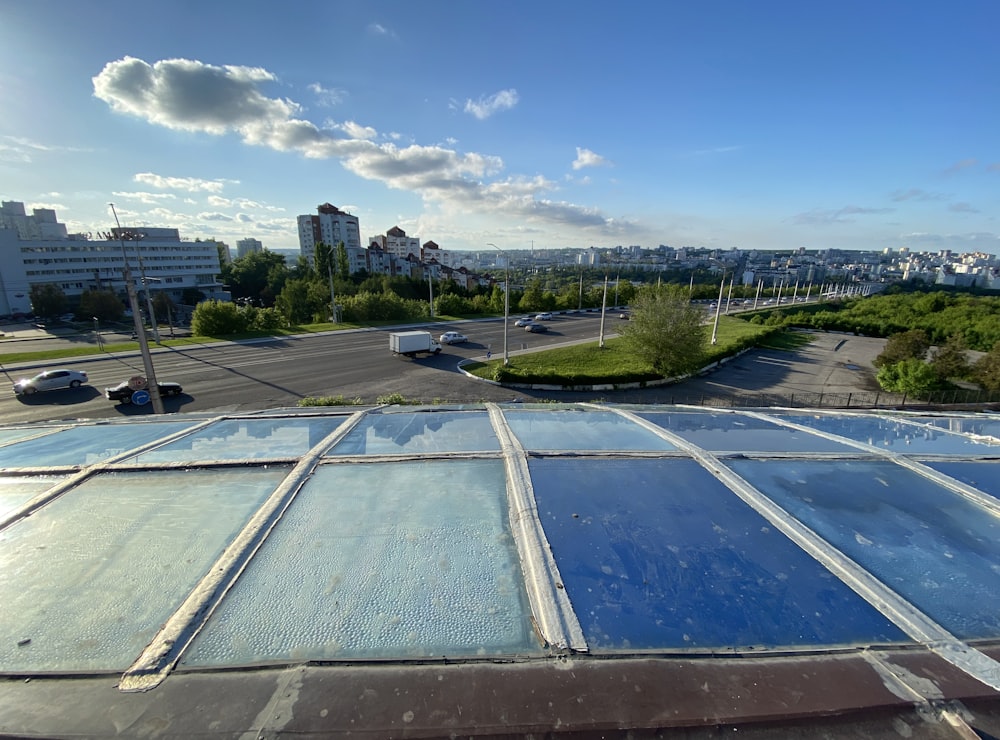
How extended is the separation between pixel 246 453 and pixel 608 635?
173 inches

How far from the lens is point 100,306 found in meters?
56.6

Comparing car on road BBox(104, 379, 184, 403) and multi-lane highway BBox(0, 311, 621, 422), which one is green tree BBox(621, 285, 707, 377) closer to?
multi-lane highway BBox(0, 311, 621, 422)

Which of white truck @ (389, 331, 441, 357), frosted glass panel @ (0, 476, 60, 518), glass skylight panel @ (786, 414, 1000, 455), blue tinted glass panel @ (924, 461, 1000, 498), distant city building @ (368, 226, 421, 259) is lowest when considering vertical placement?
white truck @ (389, 331, 441, 357)

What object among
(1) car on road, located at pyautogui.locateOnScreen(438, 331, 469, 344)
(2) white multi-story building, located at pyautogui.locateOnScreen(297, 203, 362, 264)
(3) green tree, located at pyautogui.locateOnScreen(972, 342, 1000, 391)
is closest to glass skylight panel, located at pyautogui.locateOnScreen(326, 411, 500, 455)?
(1) car on road, located at pyautogui.locateOnScreen(438, 331, 469, 344)

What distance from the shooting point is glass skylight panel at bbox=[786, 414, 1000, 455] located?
218 inches

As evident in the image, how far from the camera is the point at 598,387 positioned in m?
25.5

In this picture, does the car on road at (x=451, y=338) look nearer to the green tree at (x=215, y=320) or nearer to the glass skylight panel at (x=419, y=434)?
the green tree at (x=215, y=320)

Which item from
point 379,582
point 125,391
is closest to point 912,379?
point 379,582

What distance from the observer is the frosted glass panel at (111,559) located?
2.37 m

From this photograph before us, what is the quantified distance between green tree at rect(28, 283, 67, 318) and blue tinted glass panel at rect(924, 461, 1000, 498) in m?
88.5

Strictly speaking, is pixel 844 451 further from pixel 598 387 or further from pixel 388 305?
pixel 388 305

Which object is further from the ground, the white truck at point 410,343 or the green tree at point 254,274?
the green tree at point 254,274

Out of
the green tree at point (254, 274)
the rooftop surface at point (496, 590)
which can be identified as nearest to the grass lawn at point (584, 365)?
the rooftop surface at point (496, 590)

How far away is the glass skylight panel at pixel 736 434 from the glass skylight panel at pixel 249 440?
5.00 m
